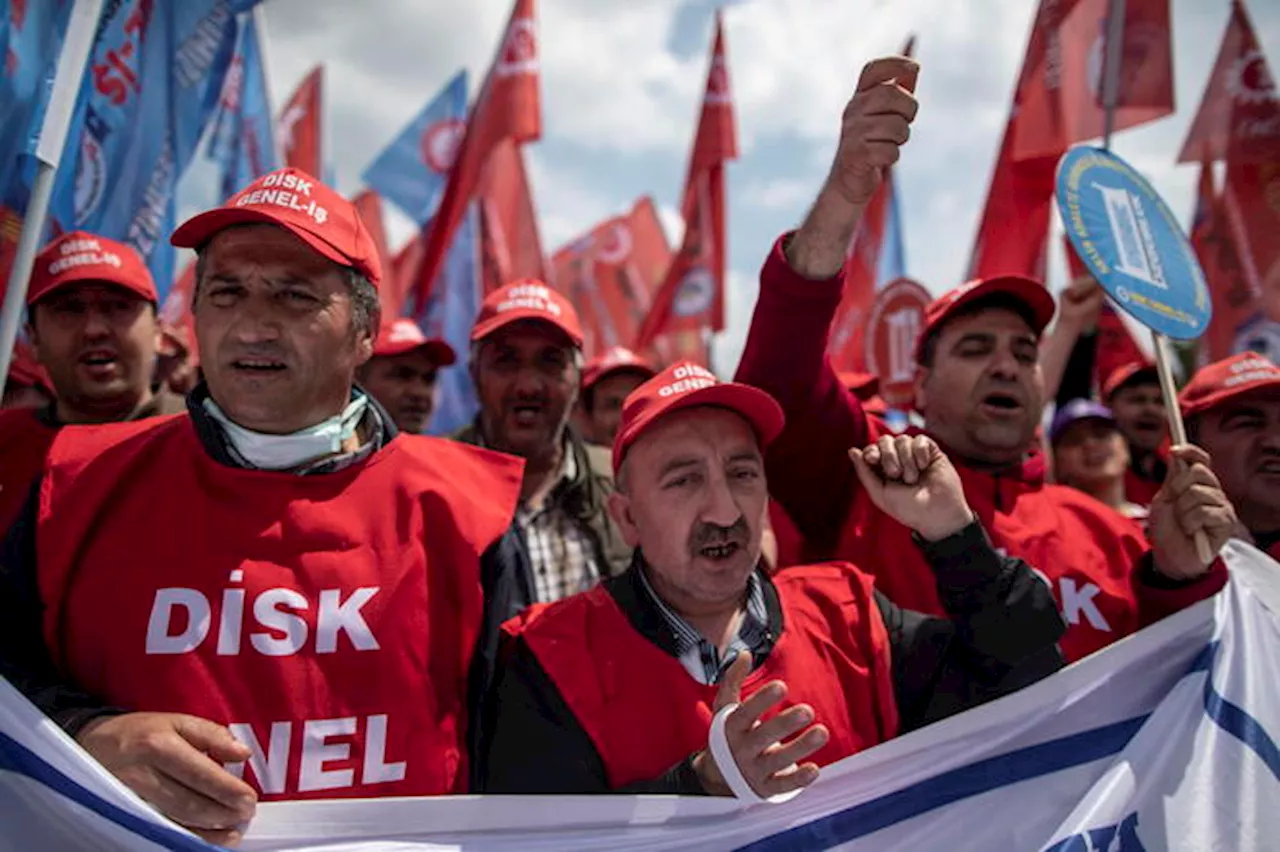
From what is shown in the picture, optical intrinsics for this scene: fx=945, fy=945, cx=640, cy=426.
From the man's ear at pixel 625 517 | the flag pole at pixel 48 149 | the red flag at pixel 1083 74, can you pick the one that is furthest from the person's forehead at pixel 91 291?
the red flag at pixel 1083 74

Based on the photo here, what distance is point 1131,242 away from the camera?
2578mm

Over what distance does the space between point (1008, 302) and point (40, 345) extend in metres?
3.20

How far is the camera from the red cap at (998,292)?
111 inches

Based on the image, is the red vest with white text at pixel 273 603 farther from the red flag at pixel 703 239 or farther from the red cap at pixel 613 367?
the red flag at pixel 703 239

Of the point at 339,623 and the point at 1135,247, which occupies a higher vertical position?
the point at 1135,247

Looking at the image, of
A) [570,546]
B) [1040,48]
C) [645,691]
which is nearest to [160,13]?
[570,546]

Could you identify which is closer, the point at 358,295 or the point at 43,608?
the point at 43,608

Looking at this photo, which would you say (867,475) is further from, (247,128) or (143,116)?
(247,128)

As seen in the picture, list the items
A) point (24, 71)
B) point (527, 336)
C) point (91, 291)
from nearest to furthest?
point (24, 71), point (91, 291), point (527, 336)

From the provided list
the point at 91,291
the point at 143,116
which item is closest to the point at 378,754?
the point at 91,291

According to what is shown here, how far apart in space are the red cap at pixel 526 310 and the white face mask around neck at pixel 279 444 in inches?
67.3

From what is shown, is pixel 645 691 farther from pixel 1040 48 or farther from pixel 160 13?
pixel 1040 48

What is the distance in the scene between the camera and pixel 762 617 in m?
2.01

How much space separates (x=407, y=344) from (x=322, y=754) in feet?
10.7
